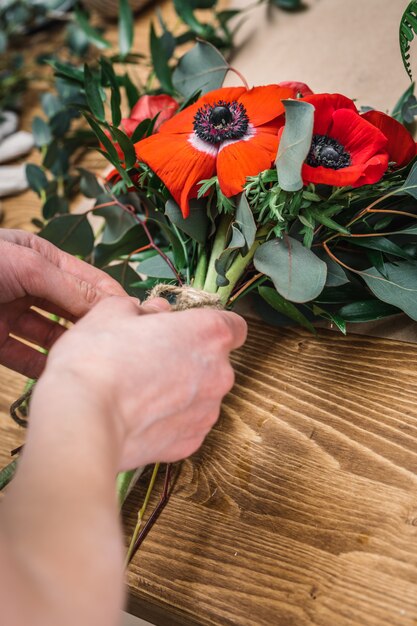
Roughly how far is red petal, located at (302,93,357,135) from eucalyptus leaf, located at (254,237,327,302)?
0.11m

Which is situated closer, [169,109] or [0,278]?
[0,278]

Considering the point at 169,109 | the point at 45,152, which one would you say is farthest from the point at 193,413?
the point at 45,152

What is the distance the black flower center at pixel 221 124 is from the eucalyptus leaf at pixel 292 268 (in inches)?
4.4

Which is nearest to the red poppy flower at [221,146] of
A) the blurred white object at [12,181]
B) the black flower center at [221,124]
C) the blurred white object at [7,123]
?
the black flower center at [221,124]

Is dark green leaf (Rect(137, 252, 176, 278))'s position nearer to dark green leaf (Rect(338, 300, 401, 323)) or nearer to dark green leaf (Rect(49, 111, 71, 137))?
dark green leaf (Rect(338, 300, 401, 323))

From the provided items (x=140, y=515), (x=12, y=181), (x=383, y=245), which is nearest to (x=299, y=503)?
(x=140, y=515)

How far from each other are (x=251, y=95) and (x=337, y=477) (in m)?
0.38

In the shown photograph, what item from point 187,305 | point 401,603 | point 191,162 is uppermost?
point 191,162

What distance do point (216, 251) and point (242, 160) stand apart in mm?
110

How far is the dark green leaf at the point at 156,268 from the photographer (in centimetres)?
65

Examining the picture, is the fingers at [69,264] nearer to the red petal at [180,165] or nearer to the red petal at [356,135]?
the red petal at [180,165]

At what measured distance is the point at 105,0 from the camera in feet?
4.11

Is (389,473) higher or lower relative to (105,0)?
lower

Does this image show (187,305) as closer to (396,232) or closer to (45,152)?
(396,232)
